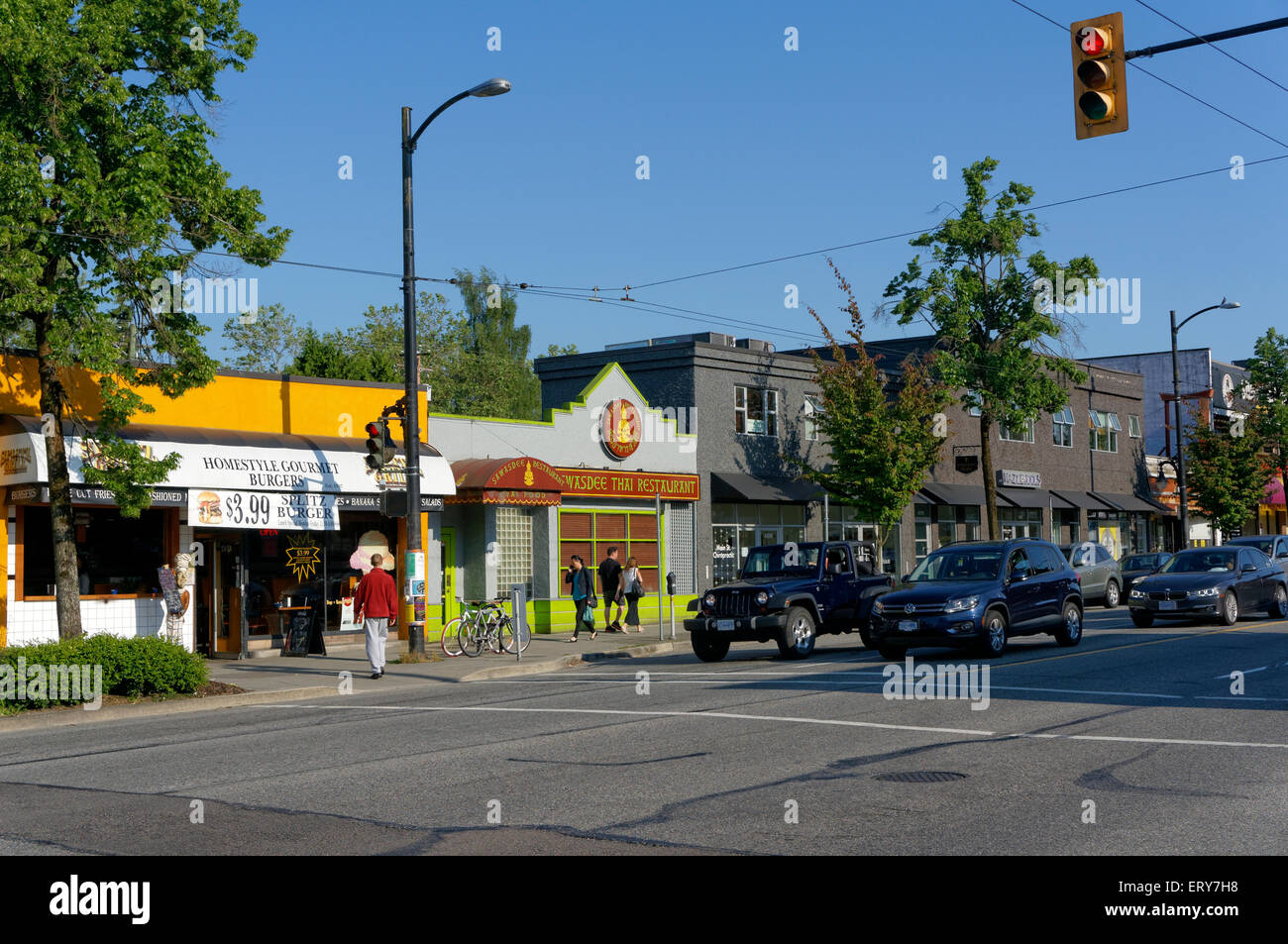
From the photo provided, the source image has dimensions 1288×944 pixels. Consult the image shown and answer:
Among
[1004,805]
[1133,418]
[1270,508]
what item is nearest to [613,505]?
[1004,805]

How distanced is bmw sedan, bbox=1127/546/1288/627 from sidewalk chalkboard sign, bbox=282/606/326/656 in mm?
15278

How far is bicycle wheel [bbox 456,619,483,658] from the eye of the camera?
907 inches

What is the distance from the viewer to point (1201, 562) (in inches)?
998

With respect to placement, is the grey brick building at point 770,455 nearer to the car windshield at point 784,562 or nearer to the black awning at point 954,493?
the black awning at point 954,493

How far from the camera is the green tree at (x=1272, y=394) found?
188 feet

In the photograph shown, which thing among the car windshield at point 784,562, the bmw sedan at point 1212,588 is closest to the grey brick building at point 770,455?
the car windshield at point 784,562

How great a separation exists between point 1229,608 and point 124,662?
19113 millimetres

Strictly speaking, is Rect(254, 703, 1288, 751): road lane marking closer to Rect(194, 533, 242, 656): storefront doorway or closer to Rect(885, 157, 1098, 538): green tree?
Rect(194, 533, 242, 656): storefront doorway

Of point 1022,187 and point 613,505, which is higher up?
point 1022,187

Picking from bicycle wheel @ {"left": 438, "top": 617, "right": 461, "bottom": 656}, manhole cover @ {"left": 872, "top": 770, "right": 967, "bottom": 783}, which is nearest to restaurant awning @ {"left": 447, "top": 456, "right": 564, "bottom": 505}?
bicycle wheel @ {"left": 438, "top": 617, "right": 461, "bottom": 656}

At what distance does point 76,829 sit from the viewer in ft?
26.7

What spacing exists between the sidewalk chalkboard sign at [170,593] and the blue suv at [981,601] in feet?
35.7
